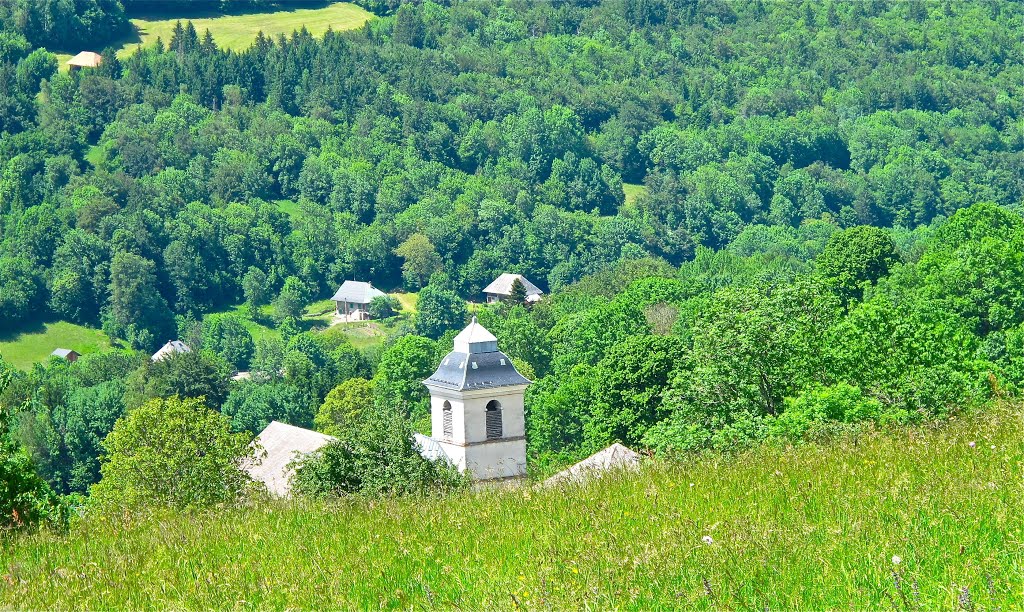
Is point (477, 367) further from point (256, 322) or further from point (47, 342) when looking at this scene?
point (256, 322)

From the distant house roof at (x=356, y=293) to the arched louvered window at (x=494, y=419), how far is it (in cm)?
12174

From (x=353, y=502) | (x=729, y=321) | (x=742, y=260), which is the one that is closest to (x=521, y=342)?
(x=742, y=260)

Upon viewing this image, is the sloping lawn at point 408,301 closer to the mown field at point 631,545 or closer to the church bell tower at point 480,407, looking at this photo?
the church bell tower at point 480,407

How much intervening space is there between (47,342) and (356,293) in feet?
109

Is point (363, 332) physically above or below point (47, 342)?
below

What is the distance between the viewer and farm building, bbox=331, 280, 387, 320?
18762 cm

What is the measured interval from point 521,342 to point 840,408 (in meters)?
79.7

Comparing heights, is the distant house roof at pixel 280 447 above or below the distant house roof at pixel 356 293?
above

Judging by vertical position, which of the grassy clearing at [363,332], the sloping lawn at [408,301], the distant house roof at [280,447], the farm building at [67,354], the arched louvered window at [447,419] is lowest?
the sloping lawn at [408,301]

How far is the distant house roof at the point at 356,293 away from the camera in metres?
189

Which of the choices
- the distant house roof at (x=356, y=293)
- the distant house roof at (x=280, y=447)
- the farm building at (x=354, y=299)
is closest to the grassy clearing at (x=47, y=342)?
the farm building at (x=354, y=299)

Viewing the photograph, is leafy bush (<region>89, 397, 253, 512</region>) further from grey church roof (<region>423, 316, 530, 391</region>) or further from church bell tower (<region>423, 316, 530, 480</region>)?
grey church roof (<region>423, 316, 530, 391</region>)

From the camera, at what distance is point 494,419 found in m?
65.2

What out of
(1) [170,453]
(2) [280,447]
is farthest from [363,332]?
(1) [170,453]
